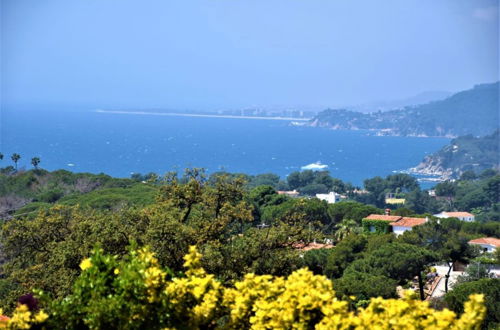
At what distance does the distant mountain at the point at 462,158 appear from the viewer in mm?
132125

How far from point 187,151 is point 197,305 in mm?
130843

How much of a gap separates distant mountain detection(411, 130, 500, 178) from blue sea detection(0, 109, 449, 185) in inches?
191

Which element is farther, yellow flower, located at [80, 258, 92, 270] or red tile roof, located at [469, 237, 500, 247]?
red tile roof, located at [469, 237, 500, 247]

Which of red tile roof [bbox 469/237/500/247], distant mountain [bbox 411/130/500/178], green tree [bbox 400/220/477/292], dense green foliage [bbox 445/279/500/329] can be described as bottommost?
distant mountain [bbox 411/130/500/178]

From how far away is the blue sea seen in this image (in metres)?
111

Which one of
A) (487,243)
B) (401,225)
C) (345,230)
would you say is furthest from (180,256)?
(401,225)

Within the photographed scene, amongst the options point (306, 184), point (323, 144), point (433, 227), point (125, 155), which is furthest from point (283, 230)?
point (323, 144)

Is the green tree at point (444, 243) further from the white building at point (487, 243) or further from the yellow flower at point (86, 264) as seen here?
the yellow flower at point (86, 264)

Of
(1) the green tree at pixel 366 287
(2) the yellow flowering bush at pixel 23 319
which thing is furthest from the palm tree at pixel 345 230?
(2) the yellow flowering bush at pixel 23 319

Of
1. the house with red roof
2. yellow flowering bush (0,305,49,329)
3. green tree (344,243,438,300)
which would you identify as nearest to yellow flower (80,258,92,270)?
yellow flowering bush (0,305,49,329)

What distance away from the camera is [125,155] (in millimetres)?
122812

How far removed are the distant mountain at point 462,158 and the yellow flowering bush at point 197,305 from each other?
127 metres

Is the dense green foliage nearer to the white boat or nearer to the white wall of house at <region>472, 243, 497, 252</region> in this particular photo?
the white wall of house at <region>472, 243, 497, 252</region>

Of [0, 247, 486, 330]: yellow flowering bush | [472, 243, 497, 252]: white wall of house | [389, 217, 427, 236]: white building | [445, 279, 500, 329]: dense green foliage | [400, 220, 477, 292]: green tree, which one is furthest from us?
[389, 217, 427, 236]: white building
